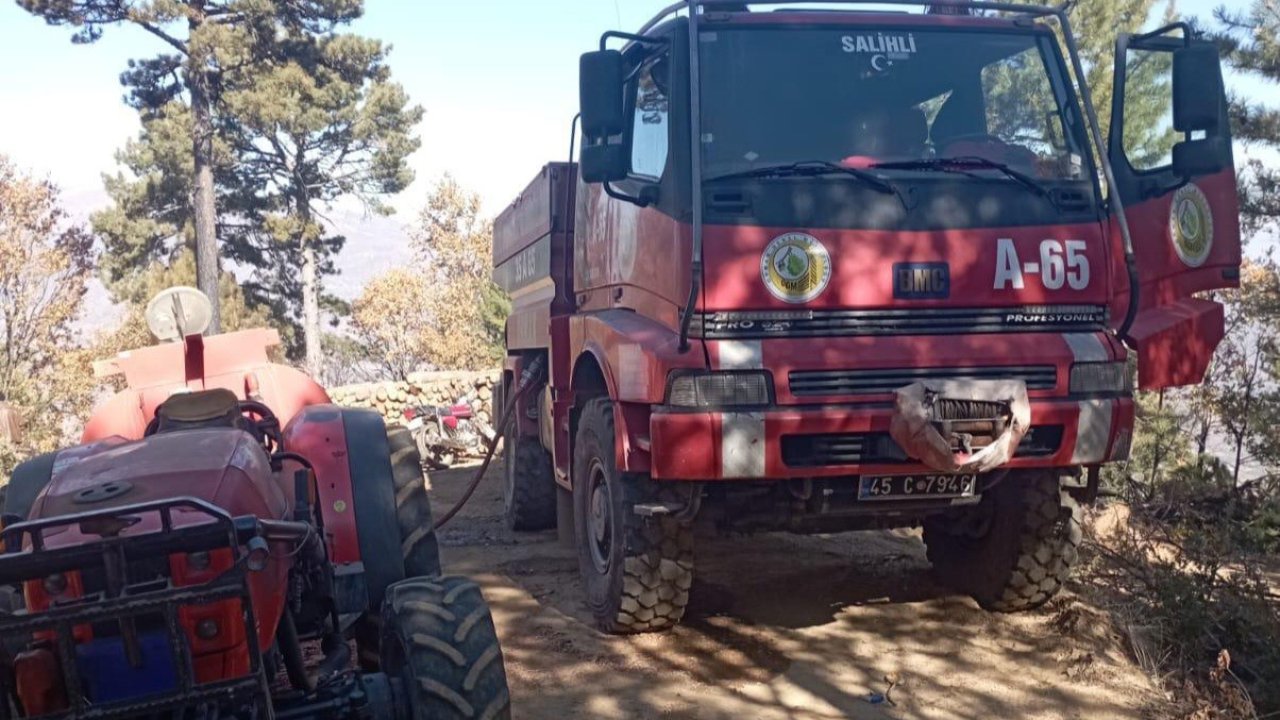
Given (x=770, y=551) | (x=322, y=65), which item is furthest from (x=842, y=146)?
(x=322, y=65)

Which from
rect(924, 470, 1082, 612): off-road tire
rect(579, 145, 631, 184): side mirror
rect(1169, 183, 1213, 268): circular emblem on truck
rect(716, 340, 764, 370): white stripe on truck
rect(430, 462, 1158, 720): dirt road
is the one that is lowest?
rect(430, 462, 1158, 720): dirt road

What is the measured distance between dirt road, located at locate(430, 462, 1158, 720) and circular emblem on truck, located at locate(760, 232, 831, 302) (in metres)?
1.69

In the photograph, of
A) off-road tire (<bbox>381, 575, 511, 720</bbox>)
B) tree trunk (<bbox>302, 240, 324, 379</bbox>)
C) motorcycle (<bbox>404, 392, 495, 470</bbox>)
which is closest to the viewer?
off-road tire (<bbox>381, 575, 511, 720</bbox>)

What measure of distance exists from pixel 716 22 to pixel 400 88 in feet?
84.5

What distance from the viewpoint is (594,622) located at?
5.73 meters

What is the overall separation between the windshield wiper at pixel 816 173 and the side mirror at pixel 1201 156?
4.33ft

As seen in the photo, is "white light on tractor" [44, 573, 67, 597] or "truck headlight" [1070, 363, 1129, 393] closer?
"white light on tractor" [44, 573, 67, 597]

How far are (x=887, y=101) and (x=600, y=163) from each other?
4.49 feet

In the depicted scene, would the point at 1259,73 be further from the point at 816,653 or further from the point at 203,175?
the point at 203,175

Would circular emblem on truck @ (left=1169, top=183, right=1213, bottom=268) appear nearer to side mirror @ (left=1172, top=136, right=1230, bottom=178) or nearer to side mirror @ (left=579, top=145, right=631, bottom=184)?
side mirror @ (left=1172, top=136, right=1230, bottom=178)

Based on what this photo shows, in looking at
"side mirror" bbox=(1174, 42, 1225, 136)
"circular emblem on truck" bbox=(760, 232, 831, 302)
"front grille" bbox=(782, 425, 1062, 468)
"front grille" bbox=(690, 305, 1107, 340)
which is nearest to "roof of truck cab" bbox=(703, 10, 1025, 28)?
"side mirror" bbox=(1174, 42, 1225, 136)

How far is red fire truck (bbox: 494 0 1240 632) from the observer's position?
15.0 feet

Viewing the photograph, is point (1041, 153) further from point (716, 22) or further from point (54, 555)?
point (54, 555)

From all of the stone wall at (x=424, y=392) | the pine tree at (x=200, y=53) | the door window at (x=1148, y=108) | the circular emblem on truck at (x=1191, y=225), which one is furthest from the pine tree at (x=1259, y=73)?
the pine tree at (x=200, y=53)
